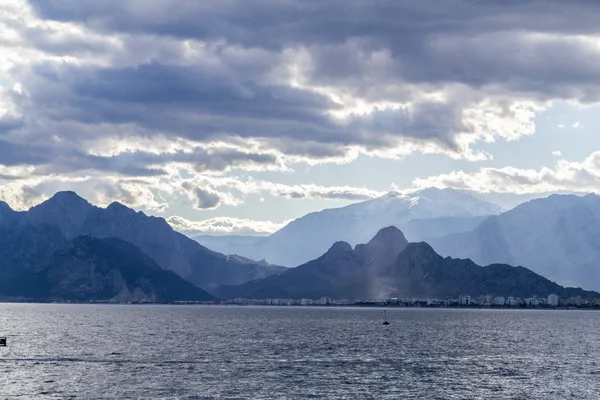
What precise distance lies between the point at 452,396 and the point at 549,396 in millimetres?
18178

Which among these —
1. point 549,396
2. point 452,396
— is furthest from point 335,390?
point 549,396

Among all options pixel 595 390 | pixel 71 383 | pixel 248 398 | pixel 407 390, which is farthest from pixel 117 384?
pixel 595 390

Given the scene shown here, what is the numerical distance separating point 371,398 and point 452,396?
1596 centimetres

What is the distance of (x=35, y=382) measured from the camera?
184m

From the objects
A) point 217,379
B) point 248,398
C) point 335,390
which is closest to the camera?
point 248,398

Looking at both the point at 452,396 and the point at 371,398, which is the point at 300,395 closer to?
the point at 371,398

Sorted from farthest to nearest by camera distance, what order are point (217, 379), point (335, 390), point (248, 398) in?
point (217, 379) → point (335, 390) → point (248, 398)

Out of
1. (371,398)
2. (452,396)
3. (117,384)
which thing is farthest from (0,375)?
(452,396)

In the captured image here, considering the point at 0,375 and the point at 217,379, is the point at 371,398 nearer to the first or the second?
the point at 217,379

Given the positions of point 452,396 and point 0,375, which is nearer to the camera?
point 452,396

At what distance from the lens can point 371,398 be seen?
16688cm

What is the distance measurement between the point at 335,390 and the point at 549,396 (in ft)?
130

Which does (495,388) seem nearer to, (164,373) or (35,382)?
(164,373)

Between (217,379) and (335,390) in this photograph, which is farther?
(217,379)
